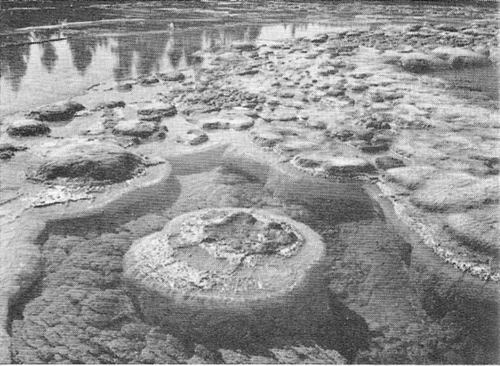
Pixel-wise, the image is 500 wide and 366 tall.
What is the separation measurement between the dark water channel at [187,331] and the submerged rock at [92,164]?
0.34 metres

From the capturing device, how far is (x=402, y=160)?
4184mm

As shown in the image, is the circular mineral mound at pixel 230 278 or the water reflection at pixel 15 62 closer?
the circular mineral mound at pixel 230 278

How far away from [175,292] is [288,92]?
420cm

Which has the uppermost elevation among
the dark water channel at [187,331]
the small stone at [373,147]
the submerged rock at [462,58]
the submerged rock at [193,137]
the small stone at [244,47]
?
the submerged rock at [462,58]

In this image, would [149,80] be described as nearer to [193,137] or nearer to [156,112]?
[156,112]

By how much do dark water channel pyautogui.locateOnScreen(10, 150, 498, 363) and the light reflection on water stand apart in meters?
3.43

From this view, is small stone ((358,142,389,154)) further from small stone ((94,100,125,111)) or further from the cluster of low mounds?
the cluster of low mounds

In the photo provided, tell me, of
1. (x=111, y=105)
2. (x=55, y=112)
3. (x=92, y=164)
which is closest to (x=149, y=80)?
(x=111, y=105)

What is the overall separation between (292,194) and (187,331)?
161 centimetres

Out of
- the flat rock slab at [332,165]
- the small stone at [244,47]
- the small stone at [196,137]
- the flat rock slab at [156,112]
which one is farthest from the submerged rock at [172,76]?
the flat rock slab at [332,165]

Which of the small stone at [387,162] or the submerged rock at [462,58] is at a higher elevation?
the submerged rock at [462,58]

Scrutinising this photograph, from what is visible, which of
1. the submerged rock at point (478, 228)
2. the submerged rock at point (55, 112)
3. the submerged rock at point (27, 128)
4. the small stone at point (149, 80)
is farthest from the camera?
the small stone at point (149, 80)

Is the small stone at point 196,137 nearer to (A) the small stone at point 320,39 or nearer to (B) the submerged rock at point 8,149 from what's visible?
(B) the submerged rock at point 8,149

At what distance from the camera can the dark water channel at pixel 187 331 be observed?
235 cm
